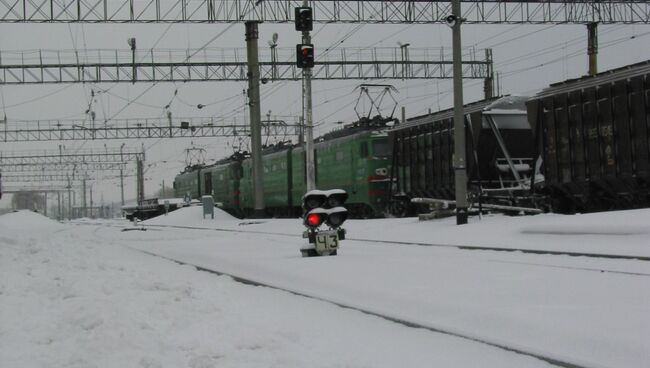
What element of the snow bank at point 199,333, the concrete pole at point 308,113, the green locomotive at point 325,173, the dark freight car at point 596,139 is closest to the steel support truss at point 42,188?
the green locomotive at point 325,173

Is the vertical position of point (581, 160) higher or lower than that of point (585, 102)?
lower

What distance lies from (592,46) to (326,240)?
22.9 metres

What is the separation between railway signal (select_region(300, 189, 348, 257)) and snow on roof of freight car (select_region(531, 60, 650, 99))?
25.3 ft

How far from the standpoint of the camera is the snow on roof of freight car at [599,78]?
16.1 metres

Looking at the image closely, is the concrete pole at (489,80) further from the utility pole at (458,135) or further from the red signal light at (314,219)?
the red signal light at (314,219)

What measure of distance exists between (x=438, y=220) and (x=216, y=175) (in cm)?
3088

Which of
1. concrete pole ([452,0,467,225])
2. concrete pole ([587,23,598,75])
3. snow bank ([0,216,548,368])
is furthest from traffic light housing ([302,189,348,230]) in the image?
concrete pole ([587,23,598,75])

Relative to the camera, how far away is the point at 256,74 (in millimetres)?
33938

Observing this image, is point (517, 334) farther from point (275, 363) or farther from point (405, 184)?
point (405, 184)

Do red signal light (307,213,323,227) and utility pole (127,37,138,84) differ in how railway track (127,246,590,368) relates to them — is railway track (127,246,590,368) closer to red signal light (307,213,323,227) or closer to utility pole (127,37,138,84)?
red signal light (307,213,323,227)

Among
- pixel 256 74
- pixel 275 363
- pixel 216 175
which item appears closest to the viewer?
pixel 275 363

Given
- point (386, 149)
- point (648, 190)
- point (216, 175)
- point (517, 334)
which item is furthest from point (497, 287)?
point (216, 175)

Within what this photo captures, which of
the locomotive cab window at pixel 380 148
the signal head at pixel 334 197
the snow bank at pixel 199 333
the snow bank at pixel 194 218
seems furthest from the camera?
the snow bank at pixel 194 218

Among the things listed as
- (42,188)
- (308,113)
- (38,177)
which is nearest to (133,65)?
(308,113)
